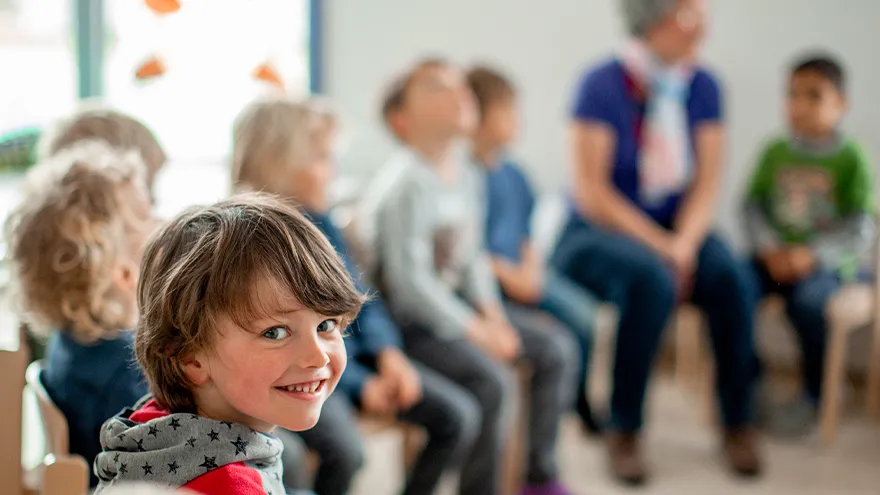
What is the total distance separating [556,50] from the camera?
392 centimetres

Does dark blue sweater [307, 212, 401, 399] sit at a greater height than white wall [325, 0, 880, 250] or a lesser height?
lesser

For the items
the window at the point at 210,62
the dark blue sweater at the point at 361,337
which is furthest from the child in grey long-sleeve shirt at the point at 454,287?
the window at the point at 210,62

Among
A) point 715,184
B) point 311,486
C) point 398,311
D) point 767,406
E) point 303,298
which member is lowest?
point 767,406

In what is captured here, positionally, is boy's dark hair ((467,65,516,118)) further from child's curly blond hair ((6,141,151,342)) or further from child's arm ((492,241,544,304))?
child's curly blond hair ((6,141,151,342))

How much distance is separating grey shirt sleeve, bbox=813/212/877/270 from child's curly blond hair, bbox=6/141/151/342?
229cm

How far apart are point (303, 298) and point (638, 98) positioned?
6.70 ft

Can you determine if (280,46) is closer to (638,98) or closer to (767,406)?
(638,98)

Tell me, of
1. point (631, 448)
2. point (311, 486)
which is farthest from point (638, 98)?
point (311, 486)

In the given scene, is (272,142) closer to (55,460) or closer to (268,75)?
(55,460)

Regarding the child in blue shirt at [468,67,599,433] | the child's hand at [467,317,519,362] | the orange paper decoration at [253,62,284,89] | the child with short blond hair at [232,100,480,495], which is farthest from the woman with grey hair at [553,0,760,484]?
the orange paper decoration at [253,62,284,89]

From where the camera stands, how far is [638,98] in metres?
2.88

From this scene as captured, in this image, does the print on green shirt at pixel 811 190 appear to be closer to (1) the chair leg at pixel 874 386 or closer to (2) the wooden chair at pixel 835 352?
(2) the wooden chair at pixel 835 352

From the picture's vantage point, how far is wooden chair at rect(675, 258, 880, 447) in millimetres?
3004

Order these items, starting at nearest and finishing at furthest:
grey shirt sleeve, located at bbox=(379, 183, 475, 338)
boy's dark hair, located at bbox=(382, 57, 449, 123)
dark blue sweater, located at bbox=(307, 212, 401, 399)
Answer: dark blue sweater, located at bbox=(307, 212, 401, 399) < grey shirt sleeve, located at bbox=(379, 183, 475, 338) < boy's dark hair, located at bbox=(382, 57, 449, 123)
